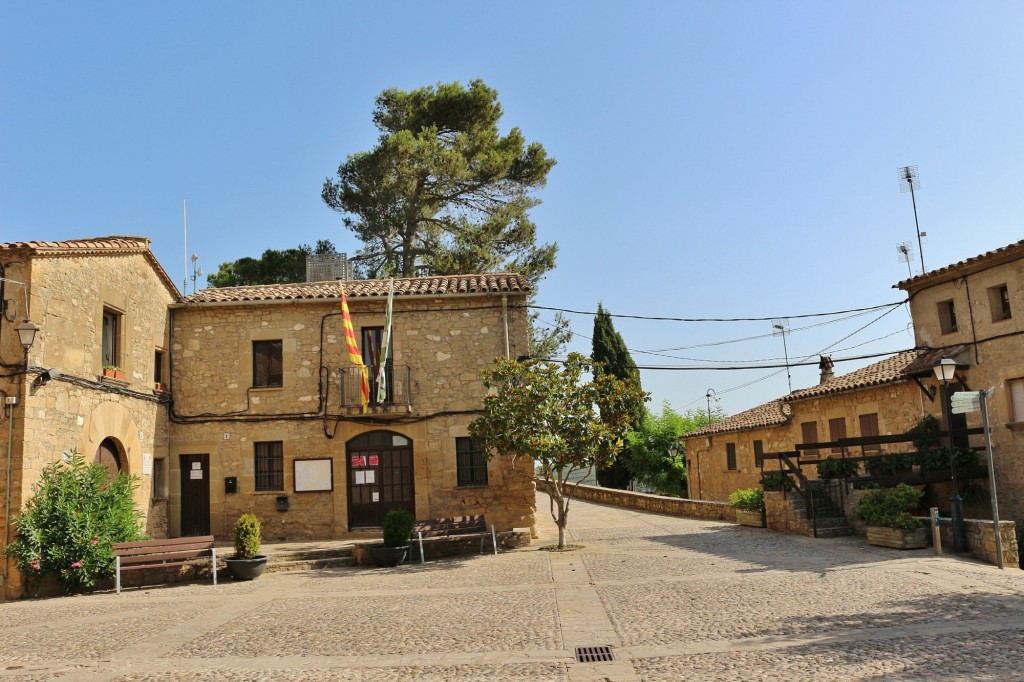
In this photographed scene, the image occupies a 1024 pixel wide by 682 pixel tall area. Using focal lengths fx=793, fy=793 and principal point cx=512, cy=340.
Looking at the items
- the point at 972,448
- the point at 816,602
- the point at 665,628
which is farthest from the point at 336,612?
the point at 972,448

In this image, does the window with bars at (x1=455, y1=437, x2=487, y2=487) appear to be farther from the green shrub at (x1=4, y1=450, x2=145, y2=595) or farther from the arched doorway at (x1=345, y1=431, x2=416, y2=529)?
the green shrub at (x1=4, y1=450, x2=145, y2=595)

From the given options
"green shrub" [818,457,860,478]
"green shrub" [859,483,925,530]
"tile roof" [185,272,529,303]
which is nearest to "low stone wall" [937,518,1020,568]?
"green shrub" [859,483,925,530]

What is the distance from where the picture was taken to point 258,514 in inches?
666

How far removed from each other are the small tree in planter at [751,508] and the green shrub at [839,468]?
1.87 metres

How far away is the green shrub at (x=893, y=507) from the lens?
1281 centimetres

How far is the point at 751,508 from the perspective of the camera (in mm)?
17641

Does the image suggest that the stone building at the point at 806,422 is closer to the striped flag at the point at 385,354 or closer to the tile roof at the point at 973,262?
the tile roof at the point at 973,262

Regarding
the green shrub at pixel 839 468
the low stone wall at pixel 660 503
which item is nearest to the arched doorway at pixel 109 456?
the low stone wall at pixel 660 503

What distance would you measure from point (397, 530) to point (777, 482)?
26.3ft

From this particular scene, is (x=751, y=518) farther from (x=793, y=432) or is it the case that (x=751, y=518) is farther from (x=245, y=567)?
(x=245, y=567)

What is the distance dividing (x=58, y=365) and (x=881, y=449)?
1640cm

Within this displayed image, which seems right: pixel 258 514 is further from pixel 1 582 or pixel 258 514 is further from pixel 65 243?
pixel 65 243

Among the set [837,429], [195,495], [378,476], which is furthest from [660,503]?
[195,495]

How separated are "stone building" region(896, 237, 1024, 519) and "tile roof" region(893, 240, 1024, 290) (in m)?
0.01
